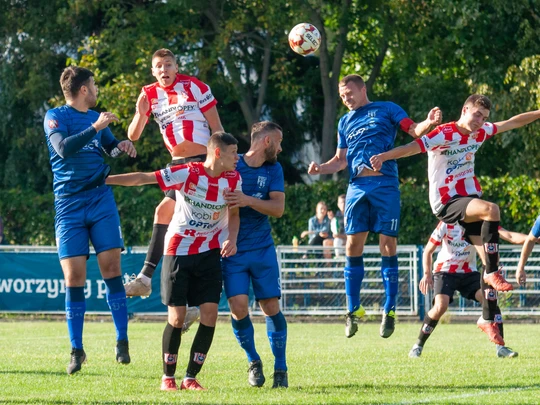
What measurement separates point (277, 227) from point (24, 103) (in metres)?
8.84

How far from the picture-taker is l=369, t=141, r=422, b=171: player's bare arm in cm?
1037

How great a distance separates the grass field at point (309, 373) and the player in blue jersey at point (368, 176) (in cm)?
75

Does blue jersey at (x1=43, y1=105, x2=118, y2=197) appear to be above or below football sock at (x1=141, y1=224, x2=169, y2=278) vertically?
above

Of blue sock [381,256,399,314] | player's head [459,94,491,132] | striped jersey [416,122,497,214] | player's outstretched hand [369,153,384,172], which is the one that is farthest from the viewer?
blue sock [381,256,399,314]

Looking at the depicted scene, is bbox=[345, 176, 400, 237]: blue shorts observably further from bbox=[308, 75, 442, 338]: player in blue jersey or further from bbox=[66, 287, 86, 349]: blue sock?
bbox=[66, 287, 86, 349]: blue sock

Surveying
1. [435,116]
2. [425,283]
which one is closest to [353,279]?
[425,283]

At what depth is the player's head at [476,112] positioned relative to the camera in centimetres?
1100

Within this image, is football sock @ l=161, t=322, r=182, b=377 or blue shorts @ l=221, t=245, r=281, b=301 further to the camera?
blue shorts @ l=221, t=245, r=281, b=301

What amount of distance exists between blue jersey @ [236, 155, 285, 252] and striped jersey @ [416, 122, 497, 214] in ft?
7.73

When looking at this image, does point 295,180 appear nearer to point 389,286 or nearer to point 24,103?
point 24,103

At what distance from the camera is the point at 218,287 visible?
29.7 ft

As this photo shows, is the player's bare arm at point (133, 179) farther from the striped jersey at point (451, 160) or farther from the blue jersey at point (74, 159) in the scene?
the striped jersey at point (451, 160)

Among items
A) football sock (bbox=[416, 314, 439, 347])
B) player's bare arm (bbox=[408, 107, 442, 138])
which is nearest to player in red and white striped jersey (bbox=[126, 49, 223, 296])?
player's bare arm (bbox=[408, 107, 442, 138])

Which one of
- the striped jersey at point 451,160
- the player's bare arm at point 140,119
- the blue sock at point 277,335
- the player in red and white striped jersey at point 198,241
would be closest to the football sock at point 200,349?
the player in red and white striped jersey at point 198,241
